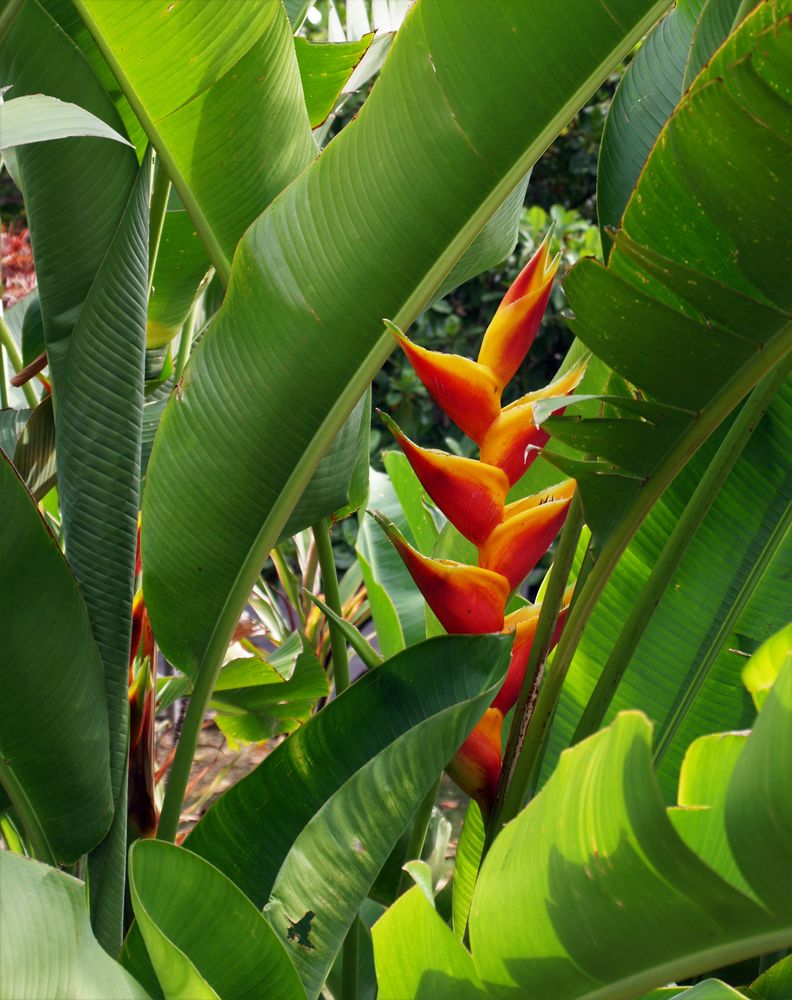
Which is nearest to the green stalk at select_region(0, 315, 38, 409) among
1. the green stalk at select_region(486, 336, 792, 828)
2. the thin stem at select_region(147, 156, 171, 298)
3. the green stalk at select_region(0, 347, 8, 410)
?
the green stalk at select_region(0, 347, 8, 410)

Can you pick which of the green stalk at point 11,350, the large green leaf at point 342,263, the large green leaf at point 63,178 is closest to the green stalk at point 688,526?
the large green leaf at point 342,263

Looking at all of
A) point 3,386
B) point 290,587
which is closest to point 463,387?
point 3,386

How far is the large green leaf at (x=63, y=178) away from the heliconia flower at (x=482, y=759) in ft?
1.38

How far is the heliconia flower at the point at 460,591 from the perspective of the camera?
2.36ft

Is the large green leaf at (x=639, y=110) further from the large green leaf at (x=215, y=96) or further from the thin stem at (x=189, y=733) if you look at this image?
the thin stem at (x=189, y=733)

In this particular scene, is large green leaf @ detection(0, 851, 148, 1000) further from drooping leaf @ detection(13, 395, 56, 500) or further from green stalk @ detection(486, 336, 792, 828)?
drooping leaf @ detection(13, 395, 56, 500)

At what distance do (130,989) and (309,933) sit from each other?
0.13 m

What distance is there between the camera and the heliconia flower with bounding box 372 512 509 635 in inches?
28.4

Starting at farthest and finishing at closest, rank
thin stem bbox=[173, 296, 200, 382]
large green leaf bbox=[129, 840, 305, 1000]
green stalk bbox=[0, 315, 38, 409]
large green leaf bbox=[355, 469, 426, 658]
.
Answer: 1. thin stem bbox=[173, 296, 200, 382]
2. green stalk bbox=[0, 315, 38, 409]
3. large green leaf bbox=[355, 469, 426, 658]
4. large green leaf bbox=[129, 840, 305, 1000]

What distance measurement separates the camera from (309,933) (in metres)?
0.62

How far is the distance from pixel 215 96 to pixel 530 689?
1.63ft

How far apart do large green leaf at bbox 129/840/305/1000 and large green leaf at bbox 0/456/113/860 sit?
0.19 metres

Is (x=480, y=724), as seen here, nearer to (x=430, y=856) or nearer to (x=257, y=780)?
(x=257, y=780)

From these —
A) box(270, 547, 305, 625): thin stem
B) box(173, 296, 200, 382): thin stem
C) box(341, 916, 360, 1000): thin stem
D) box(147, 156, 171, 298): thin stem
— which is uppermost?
box(147, 156, 171, 298): thin stem
